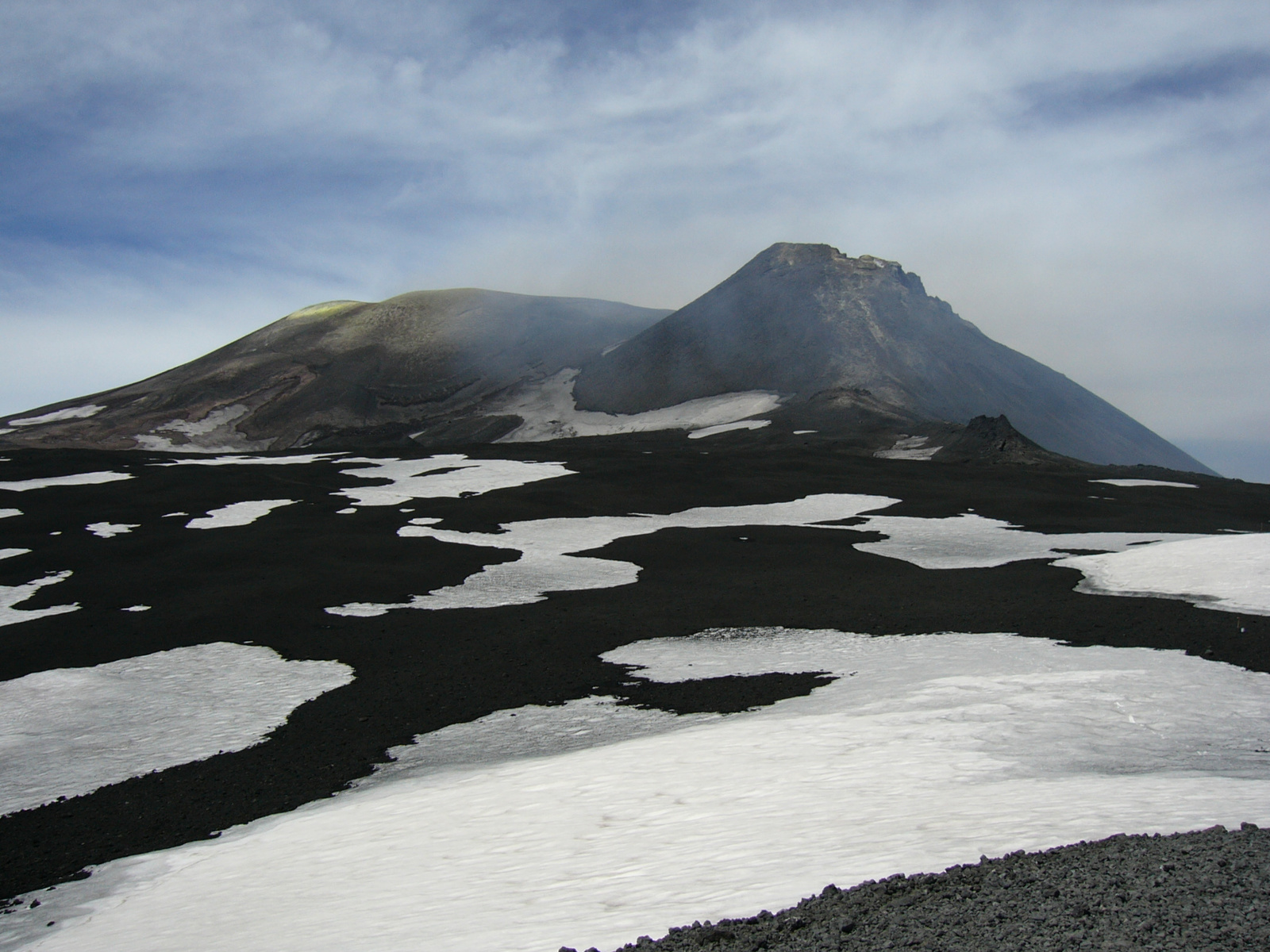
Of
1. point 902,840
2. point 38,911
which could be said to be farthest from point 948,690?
point 38,911

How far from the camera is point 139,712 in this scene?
54.5 feet

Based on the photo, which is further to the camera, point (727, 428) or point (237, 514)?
point (727, 428)

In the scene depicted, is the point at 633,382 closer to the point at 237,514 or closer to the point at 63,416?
the point at 237,514

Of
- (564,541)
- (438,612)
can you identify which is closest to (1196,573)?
(438,612)

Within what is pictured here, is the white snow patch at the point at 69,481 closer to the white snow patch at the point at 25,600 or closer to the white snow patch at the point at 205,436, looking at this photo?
the white snow patch at the point at 25,600

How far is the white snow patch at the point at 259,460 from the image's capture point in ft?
198

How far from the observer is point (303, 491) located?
48.4 metres

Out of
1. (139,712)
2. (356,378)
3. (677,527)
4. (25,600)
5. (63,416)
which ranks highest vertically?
(356,378)

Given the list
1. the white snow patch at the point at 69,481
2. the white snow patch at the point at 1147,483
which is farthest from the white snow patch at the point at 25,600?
the white snow patch at the point at 1147,483

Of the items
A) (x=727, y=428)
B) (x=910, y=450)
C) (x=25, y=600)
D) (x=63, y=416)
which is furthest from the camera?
(x=63, y=416)

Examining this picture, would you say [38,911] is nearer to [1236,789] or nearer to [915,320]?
[1236,789]

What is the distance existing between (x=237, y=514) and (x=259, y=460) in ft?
82.7

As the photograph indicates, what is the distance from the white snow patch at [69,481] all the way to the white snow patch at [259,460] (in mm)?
5284

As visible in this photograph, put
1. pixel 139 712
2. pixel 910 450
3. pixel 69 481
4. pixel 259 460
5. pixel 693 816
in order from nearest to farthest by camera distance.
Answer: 1. pixel 693 816
2. pixel 139 712
3. pixel 69 481
4. pixel 259 460
5. pixel 910 450
